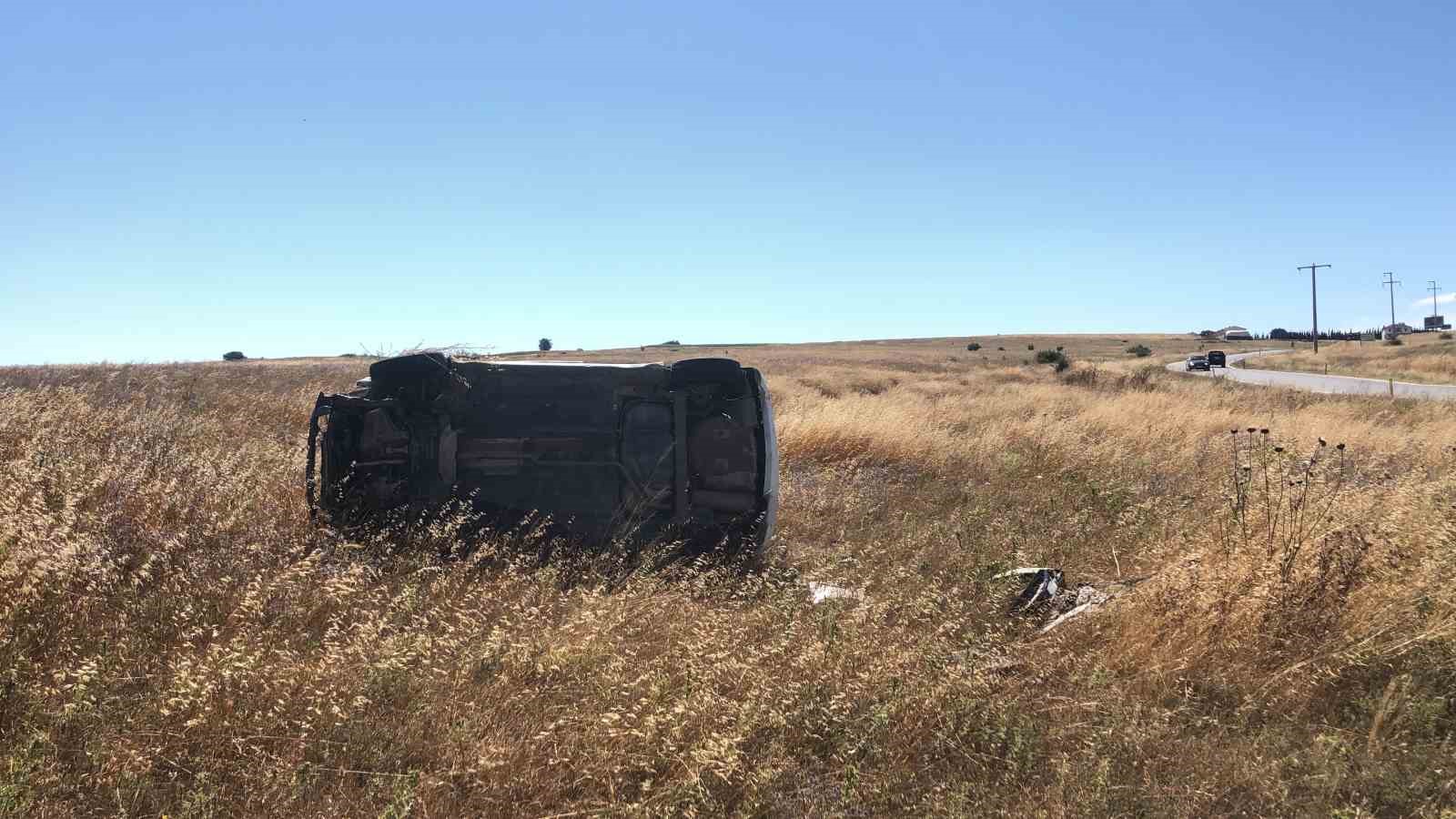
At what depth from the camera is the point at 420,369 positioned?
5887 millimetres

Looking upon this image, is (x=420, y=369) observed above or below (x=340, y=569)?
above

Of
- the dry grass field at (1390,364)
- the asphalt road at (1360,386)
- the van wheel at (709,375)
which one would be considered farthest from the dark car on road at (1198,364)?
the van wheel at (709,375)

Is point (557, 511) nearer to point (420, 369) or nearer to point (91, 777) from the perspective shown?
point (420, 369)

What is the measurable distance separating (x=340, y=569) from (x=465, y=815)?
2.17 metres

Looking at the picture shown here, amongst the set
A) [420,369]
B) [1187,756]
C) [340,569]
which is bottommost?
[1187,756]

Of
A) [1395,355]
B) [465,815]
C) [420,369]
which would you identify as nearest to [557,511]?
[420,369]

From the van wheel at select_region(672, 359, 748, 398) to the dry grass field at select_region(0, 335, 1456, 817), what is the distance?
48.1 inches

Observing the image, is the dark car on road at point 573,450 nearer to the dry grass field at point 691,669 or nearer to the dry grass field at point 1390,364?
the dry grass field at point 691,669

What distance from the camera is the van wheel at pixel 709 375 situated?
5.94 meters

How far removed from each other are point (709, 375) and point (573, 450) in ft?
3.34

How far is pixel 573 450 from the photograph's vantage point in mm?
5887

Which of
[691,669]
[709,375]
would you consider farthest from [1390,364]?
[691,669]

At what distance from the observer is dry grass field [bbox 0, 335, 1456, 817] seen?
3021 mm

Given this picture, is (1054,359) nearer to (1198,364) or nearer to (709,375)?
(1198,364)
